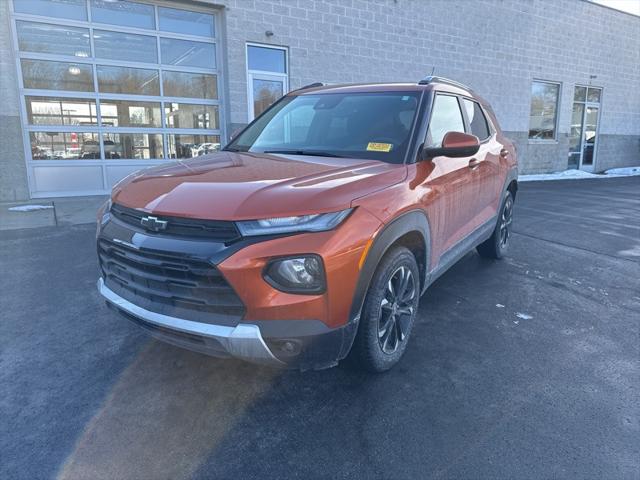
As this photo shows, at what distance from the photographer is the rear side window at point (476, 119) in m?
4.33

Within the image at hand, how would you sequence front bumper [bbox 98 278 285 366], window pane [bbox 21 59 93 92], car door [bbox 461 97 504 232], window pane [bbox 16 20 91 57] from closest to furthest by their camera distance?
front bumper [bbox 98 278 285 366] → car door [bbox 461 97 504 232] → window pane [bbox 16 20 91 57] → window pane [bbox 21 59 93 92]

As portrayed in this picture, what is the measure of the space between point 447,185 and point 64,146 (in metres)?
8.52

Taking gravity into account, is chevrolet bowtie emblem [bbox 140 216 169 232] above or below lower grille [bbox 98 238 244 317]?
above

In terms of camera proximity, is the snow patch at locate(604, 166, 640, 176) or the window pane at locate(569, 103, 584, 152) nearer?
the window pane at locate(569, 103, 584, 152)

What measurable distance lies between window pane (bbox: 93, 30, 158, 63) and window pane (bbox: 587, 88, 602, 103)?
16.1m

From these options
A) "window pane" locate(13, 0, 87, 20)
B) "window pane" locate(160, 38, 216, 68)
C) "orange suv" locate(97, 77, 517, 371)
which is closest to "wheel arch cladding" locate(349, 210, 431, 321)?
"orange suv" locate(97, 77, 517, 371)

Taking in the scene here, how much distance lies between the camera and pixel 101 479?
206cm

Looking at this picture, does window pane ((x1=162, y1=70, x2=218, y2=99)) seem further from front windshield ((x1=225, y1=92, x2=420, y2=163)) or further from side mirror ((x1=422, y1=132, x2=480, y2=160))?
side mirror ((x1=422, y1=132, x2=480, y2=160))

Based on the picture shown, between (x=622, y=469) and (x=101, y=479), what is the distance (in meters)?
2.43

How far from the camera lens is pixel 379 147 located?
10.3 ft

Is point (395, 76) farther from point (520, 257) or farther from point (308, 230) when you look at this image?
point (308, 230)

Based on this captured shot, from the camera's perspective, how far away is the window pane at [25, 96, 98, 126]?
8.85 metres

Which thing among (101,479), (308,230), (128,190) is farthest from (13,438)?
(308,230)

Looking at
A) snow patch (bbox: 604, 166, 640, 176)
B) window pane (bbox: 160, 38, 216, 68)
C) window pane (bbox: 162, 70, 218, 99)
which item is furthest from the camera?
snow patch (bbox: 604, 166, 640, 176)
